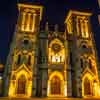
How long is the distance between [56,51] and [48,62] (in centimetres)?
300

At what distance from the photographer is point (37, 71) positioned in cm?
3158

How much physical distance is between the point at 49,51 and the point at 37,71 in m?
4.66

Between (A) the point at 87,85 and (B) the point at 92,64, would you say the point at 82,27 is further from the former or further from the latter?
(A) the point at 87,85

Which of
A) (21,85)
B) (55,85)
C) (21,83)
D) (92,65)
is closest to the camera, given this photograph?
(21,85)

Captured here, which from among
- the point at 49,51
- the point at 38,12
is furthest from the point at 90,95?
the point at 38,12

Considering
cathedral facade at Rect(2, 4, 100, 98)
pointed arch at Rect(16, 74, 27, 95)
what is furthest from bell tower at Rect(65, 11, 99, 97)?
pointed arch at Rect(16, 74, 27, 95)

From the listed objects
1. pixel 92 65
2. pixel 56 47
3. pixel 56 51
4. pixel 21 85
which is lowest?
pixel 21 85

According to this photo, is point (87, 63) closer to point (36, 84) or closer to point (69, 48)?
point (69, 48)

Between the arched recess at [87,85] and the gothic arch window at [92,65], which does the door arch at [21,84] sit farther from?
the gothic arch window at [92,65]

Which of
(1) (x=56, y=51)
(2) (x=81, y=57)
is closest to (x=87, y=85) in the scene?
(2) (x=81, y=57)

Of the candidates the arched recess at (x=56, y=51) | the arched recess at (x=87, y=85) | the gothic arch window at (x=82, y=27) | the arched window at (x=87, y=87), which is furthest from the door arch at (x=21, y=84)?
the gothic arch window at (x=82, y=27)

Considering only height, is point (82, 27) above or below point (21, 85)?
above

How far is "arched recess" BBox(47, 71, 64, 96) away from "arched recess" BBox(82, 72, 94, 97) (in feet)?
12.0

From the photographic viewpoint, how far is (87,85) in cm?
3253
